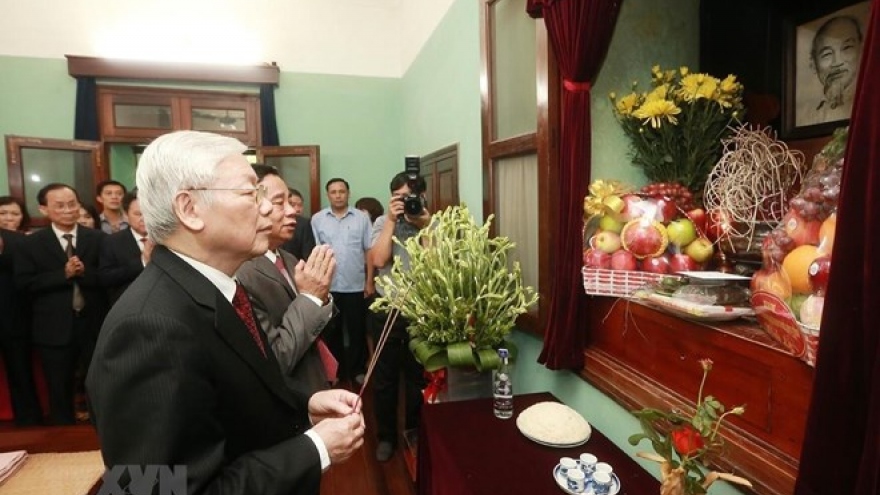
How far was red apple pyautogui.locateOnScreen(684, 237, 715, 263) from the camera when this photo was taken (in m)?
1.34

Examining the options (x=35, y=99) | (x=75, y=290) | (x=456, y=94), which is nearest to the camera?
(x=456, y=94)

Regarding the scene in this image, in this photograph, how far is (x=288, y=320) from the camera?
4.66ft

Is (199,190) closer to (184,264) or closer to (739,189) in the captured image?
(184,264)

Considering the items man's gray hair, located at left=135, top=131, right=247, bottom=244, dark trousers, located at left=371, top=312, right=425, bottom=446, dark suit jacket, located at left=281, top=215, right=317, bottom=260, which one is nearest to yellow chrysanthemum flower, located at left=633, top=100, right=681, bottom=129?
man's gray hair, located at left=135, top=131, right=247, bottom=244

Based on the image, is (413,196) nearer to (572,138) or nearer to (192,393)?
(572,138)

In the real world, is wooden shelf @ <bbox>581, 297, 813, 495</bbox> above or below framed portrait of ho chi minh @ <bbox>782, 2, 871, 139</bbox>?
below

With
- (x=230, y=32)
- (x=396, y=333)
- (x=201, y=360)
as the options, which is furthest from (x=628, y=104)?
(x=230, y=32)

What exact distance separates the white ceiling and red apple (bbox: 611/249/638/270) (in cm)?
322

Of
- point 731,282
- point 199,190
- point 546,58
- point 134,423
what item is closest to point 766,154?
point 731,282

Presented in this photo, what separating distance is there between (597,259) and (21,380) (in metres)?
3.86

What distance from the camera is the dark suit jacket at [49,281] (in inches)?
118

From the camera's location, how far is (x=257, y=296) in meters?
1.42

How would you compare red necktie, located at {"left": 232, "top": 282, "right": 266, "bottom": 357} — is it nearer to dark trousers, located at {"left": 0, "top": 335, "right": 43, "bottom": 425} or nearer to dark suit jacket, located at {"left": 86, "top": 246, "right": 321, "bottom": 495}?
dark suit jacket, located at {"left": 86, "top": 246, "right": 321, "bottom": 495}

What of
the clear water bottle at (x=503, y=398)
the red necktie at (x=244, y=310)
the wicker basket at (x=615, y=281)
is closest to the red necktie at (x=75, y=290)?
the red necktie at (x=244, y=310)
